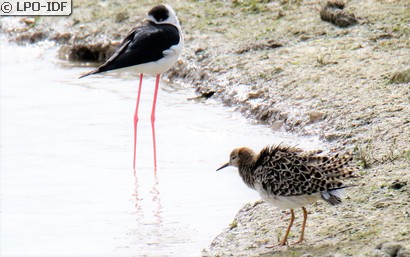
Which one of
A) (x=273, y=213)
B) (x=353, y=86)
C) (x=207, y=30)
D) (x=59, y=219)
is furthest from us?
(x=207, y=30)

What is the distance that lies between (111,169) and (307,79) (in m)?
2.60

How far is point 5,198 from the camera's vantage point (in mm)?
7910

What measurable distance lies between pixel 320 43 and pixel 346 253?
236 inches

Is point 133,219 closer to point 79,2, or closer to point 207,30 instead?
point 207,30

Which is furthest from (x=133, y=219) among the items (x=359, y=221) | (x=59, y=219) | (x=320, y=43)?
(x=320, y=43)

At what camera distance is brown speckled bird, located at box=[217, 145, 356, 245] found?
19.0ft

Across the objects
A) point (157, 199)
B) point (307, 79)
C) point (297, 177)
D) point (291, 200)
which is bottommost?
point (157, 199)

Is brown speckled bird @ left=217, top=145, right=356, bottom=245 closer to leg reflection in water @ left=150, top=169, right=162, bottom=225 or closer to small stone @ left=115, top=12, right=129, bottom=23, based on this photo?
leg reflection in water @ left=150, top=169, right=162, bottom=225

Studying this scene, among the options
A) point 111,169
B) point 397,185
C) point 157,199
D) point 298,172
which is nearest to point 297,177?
point 298,172

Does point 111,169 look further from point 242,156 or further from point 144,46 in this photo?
point 242,156

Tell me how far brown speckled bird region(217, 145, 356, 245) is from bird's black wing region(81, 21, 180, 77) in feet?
9.97

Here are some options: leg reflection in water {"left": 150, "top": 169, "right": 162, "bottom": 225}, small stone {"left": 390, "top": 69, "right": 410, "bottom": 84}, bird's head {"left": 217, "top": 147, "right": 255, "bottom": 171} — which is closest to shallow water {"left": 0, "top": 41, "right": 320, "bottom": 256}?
leg reflection in water {"left": 150, "top": 169, "right": 162, "bottom": 225}

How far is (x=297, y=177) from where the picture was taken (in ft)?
19.2

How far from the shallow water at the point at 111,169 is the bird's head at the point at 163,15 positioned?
1.13 meters
